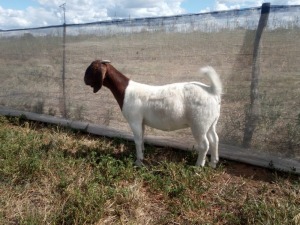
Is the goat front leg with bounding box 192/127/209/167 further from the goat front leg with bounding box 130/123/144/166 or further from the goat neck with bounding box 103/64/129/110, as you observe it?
the goat neck with bounding box 103/64/129/110

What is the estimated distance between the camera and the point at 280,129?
4.63 meters

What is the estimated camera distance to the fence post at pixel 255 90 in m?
4.56

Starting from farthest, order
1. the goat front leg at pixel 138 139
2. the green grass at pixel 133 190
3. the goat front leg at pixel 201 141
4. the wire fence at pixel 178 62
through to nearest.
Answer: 1. the goat front leg at pixel 138 139
2. the wire fence at pixel 178 62
3. the goat front leg at pixel 201 141
4. the green grass at pixel 133 190

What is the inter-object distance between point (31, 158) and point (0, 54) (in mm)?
4360

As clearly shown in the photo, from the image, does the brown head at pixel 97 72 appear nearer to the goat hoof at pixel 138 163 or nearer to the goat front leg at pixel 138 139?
the goat front leg at pixel 138 139

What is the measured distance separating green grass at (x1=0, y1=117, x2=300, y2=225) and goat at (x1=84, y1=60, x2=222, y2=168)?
0.41 meters

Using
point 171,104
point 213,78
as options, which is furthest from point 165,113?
point 213,78

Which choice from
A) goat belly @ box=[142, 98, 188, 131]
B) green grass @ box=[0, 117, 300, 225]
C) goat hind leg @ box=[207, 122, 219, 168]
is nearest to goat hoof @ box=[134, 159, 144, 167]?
green grass @ box=[0, 117, 300, 225]

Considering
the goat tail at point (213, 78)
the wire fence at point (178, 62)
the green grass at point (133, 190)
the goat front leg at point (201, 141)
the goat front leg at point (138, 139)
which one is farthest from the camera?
the goat front leg at point (138, 139)

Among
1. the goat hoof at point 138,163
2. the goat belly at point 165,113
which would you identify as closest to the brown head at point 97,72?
the goat belly at point 165,113

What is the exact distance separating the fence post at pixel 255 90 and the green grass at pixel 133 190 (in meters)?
0.48

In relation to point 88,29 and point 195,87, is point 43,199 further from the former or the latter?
point 88,29

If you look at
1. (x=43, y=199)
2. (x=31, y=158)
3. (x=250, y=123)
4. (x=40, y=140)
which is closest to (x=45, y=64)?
(x=40, y=140)

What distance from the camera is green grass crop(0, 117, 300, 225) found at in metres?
3.58
